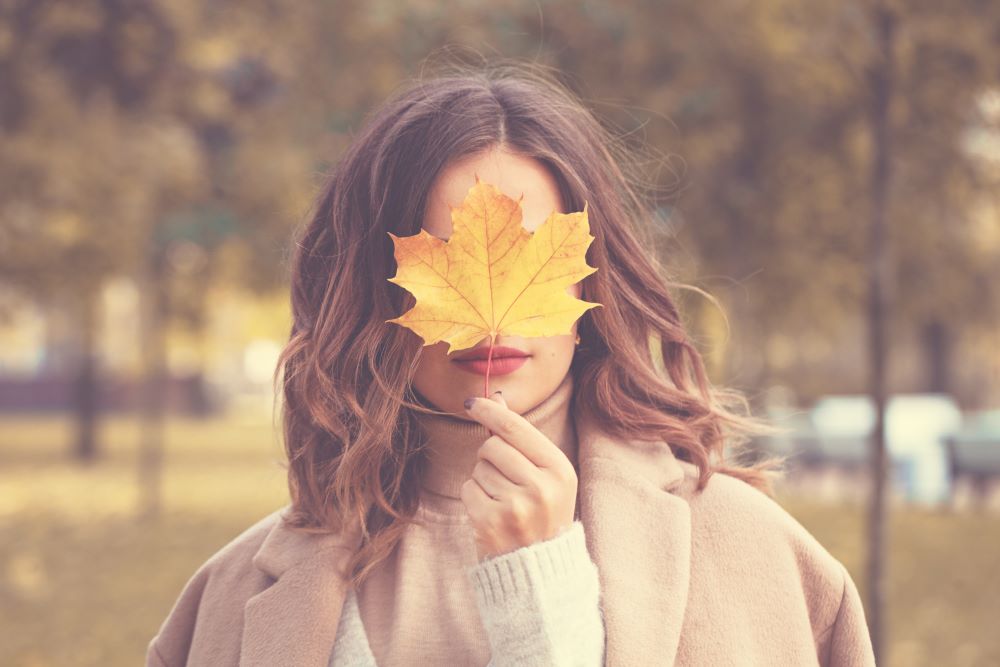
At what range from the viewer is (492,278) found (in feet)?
5.35

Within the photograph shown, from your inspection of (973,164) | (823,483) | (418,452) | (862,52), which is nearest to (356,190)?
(418,452)

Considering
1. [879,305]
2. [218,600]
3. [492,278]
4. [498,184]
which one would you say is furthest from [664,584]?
[879,305]

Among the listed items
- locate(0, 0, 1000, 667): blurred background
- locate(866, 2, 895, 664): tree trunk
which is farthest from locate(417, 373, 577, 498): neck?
locate(866, 2, 895, 664): tree trunk

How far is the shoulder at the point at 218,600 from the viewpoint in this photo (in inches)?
78.4

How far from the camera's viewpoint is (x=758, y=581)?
181cm

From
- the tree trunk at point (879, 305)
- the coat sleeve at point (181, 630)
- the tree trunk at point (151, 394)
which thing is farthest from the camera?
the tree trunk at point (151, 394)

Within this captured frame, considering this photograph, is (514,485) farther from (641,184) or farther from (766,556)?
(641,184)

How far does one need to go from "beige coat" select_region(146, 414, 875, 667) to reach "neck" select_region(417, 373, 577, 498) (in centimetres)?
5

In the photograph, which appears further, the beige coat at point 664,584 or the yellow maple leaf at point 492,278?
the beige coat at point 664,584

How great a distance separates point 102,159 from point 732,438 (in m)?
7.66

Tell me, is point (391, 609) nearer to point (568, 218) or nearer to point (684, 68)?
point (568, 218)

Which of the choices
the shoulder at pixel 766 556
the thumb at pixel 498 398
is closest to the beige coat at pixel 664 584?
the shoulder at pixel 766 556

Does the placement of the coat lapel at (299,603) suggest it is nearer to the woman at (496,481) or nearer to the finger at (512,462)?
the woman at (496,481)

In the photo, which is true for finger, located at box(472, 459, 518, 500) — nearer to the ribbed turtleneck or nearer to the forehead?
the ribbed turtleneck
